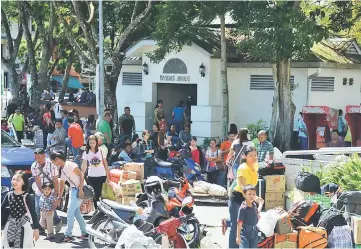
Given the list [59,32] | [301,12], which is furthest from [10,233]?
[59,32]

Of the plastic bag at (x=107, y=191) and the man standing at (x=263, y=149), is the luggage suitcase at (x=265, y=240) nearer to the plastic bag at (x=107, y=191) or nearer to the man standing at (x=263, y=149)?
the plastic bag at (x=107, y=191)

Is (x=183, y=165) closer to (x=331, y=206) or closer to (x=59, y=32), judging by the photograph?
(x=331, y=206)

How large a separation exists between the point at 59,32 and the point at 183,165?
19217mm

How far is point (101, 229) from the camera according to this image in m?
11.2

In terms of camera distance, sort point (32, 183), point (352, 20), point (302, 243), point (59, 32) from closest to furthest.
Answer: point (302, 243)
point (32, 183)
point (352, 20)
point (59, 32)

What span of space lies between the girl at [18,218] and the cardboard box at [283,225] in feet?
10.7

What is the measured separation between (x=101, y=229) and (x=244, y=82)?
1342 cm

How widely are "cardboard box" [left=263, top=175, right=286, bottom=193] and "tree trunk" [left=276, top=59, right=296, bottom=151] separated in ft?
23.4

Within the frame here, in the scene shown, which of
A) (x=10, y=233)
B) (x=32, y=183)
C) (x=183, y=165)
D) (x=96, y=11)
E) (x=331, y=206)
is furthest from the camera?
(x=96, y=11)

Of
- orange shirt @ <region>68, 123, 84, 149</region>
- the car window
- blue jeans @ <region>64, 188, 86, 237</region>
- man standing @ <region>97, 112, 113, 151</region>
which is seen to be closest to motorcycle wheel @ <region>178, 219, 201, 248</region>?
blue jeans @ <region>64, 188, 86, 237</region>

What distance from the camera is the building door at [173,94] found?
85.8 feet

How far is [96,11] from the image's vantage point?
25828 millimetres

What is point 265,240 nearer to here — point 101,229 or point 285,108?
point 101,229

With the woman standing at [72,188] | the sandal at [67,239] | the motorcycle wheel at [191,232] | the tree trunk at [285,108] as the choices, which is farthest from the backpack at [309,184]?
the tree trunk at [285,108]
